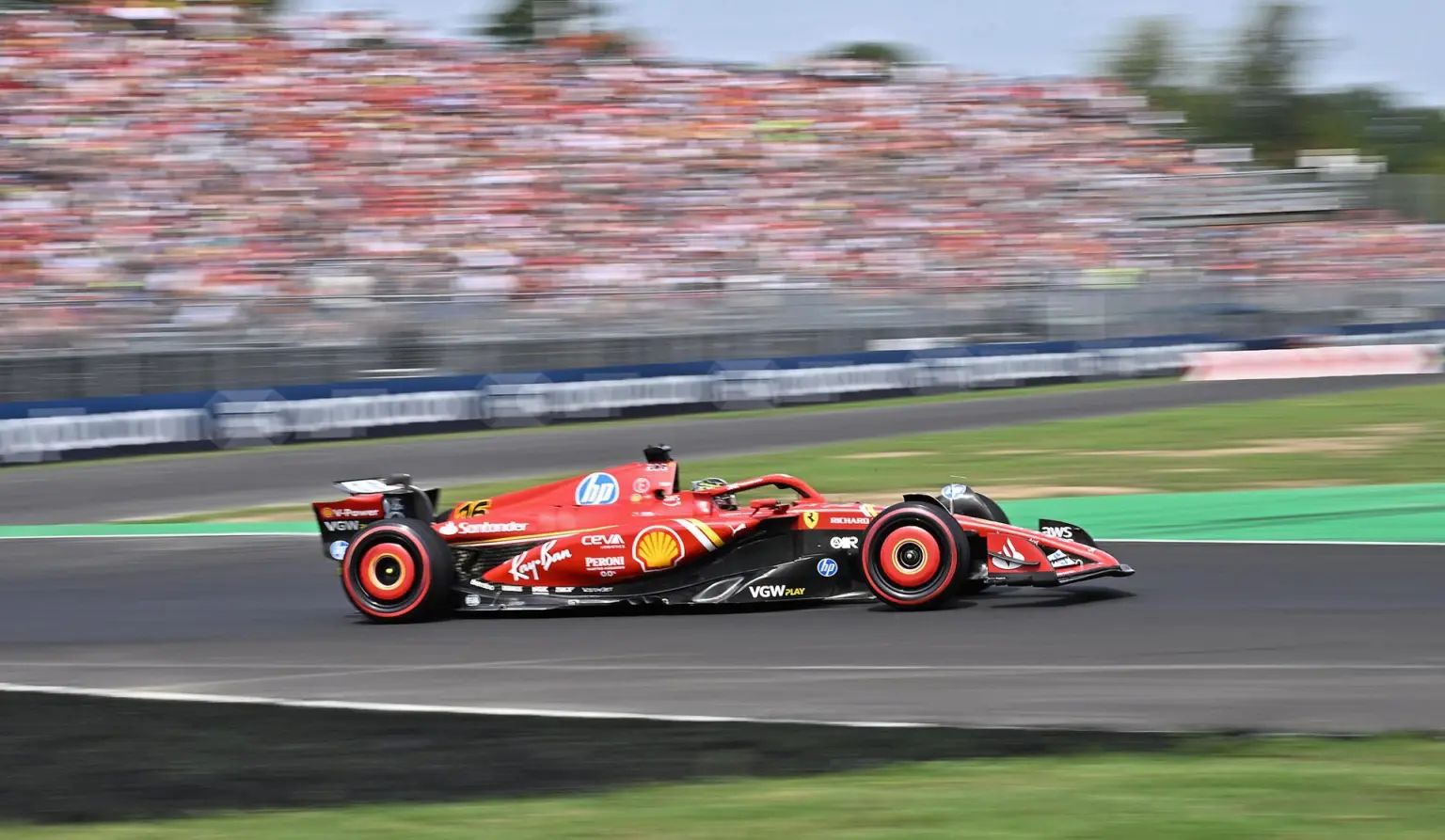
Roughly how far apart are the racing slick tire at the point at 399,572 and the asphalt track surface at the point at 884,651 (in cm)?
17

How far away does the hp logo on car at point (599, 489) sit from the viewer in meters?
9.39

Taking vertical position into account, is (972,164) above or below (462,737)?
above

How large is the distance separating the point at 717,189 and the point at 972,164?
17.6 feet

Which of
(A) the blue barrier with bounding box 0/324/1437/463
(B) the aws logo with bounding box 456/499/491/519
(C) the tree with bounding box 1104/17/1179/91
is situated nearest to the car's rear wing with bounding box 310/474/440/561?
(B) the aws logo with bounding box 456/499/491/519

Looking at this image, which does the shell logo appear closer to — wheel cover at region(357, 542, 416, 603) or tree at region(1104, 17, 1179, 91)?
wheel cover at region(357, 542, 416, 603)

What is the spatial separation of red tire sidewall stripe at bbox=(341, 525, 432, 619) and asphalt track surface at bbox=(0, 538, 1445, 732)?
156 mm

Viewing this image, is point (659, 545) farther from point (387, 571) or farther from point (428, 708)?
point (428, 708)

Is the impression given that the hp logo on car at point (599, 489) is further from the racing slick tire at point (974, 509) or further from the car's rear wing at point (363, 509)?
the racing slick tire at point (974, 509)

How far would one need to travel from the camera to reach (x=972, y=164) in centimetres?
3119

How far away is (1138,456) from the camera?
693 inches

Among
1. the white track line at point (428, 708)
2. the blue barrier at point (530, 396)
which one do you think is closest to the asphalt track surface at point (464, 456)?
the blue barrier at point (530, 396)

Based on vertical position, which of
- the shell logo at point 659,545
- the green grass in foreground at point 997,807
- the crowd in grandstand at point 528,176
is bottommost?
the green grass in foreground at point 997,807

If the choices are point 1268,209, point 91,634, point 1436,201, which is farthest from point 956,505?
point 1436,201

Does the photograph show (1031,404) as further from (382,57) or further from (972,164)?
(382,57)
